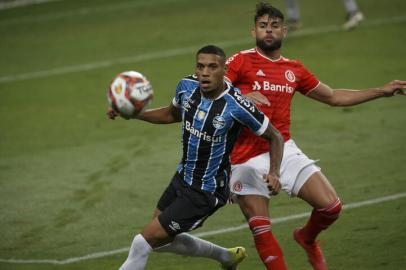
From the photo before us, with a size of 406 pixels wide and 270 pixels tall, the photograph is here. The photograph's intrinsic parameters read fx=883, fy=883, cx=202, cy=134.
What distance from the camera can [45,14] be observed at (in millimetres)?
22594

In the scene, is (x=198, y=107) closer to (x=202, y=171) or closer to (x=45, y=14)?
(x=202, y=171)

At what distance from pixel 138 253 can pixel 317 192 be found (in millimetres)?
1804

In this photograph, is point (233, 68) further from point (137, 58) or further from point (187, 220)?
point (137, 58)

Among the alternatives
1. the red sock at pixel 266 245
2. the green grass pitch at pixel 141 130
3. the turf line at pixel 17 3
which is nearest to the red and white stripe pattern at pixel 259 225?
the red sock at pixel 266 245

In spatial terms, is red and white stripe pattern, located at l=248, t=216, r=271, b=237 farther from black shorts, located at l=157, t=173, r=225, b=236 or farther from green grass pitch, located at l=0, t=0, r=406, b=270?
green grass pitch, located at l=0, t=0, r=406, b=270

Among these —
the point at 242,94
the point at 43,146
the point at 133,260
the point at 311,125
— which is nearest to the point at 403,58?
the point at 311,125

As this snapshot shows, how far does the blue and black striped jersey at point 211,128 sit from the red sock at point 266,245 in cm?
50

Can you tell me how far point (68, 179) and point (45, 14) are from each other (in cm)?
1102

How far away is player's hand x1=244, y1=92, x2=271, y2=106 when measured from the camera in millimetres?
8359

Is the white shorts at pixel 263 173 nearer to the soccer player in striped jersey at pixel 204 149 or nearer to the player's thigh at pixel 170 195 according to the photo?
the soccer player in striped jersey at pixel 204 149

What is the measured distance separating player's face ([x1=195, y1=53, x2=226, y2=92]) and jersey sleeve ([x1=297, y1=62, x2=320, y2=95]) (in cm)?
131

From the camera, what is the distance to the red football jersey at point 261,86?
843cm

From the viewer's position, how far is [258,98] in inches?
329

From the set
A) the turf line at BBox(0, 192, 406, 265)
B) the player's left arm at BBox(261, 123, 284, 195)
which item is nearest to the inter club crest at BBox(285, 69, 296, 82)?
the player's left arm at BBox(261, 123, 284, 195)
